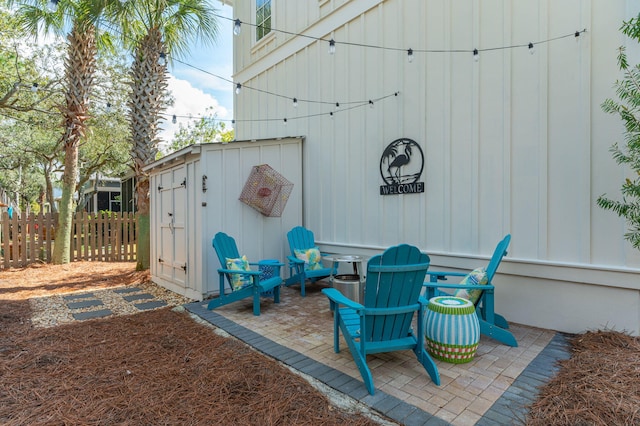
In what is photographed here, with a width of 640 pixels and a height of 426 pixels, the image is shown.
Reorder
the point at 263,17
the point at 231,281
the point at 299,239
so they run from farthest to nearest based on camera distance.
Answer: the point at 263,17 → the point at 299,239 → the point at 231,281

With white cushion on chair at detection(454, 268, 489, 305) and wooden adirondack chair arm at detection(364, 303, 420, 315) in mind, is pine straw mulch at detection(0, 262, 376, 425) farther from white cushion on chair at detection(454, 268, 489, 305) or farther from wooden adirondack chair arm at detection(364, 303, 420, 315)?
white cushion on chair at detection(454, 268, 489, 305)

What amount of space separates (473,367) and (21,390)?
11.2ft

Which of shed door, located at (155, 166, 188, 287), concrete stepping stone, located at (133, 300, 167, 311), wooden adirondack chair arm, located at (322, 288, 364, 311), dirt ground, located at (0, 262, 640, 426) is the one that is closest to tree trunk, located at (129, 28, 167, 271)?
shed door, located at (155, 166, 188, 287)

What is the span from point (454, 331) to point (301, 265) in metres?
2.77

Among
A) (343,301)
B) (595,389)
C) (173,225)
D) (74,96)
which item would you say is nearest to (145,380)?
(343,301)

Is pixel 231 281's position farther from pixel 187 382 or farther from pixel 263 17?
pixel 263 17

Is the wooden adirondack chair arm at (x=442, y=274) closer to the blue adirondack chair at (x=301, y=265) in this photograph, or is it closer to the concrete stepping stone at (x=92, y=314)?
the blue adirondack chair at (x=301, y=265)

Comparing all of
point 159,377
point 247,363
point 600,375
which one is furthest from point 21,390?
point 600,375

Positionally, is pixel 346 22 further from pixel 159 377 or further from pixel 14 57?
pixel 14 57

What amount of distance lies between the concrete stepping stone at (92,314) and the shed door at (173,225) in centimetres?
110

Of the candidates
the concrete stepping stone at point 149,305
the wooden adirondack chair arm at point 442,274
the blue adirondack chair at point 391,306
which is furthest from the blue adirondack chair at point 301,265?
the blue adirondack chair at point 391,306

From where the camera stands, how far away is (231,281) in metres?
4.37

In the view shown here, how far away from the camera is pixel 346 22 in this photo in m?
5.51

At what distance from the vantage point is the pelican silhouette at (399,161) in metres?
4.66
